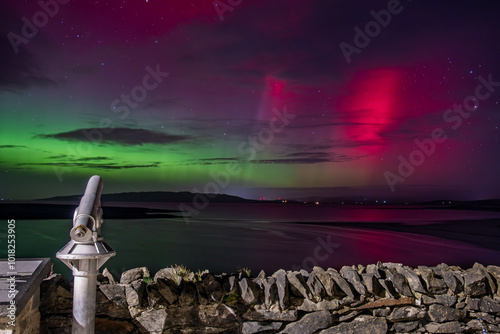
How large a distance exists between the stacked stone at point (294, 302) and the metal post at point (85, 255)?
22.7 inches

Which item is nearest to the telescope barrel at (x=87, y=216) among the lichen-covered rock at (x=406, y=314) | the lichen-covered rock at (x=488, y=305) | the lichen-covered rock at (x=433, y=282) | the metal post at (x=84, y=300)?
the metal post at (x=84, y=300)

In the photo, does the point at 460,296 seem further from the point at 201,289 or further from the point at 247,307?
the point at 201,289

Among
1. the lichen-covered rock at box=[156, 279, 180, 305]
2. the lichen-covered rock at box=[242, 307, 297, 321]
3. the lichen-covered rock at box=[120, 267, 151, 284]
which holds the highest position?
the lichen-covered rock at box=[120, 267, 151, 284]

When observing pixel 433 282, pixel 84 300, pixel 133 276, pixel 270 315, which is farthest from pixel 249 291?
pixel 433 282

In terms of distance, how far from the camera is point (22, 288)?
3436mm

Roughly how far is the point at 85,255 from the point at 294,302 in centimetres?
229

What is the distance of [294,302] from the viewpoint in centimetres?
438

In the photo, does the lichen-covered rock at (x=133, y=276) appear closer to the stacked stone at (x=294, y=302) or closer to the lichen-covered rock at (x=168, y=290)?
the stacked stone at (x=294, y=302)

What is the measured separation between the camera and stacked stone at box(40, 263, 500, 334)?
4121mm

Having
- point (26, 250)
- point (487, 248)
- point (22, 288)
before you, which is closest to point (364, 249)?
point (487, 248)

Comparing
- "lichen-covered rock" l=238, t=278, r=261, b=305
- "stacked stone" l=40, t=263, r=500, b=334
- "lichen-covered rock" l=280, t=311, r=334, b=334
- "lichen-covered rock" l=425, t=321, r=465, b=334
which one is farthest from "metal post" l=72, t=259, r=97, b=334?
"lichen-covered rock" l=425, t=321, r=465, b=334

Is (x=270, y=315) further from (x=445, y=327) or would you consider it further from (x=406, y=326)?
(x=445, y=327)

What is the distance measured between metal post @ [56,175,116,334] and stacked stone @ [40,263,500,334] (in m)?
0.58

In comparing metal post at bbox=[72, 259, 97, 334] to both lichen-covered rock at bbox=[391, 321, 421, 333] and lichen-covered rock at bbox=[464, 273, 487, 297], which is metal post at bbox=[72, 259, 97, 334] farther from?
lichen-covered rock at bbox=[464, 273, 487, 297]
